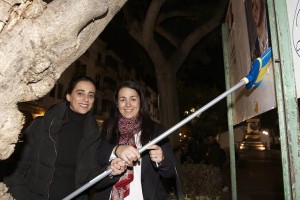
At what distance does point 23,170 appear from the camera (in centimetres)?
261

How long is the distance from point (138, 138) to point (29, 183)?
1.09 meters

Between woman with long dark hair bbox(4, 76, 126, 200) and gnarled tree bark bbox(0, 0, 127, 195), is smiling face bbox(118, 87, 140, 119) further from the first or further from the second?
gnarled tree bark bbox(0, 0, 127, 195)

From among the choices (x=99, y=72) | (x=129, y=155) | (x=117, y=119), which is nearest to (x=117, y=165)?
(x=129, y=155)

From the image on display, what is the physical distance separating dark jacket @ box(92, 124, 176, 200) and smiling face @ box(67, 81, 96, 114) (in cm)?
46

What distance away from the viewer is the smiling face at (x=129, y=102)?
2.84 metres

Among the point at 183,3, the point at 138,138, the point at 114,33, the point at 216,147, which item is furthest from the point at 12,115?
the point at 216,147

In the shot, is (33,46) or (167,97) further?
(167,97)

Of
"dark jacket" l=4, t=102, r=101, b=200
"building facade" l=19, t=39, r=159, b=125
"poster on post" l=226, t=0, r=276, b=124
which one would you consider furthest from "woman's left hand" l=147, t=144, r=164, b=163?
"building facade" l=19, t=39, r=159, b=125

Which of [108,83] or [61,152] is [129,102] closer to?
[61,152]

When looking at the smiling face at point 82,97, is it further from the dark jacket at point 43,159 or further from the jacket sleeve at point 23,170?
the jacket sleeve at point 23,170

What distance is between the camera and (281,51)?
161cm

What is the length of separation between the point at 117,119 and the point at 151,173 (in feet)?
2.13

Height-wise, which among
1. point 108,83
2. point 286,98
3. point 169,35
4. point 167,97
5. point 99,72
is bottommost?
point 286,98

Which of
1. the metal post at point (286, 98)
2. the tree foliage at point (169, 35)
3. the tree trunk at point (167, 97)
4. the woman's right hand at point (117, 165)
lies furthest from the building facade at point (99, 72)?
the metal post at point (286, 98)
